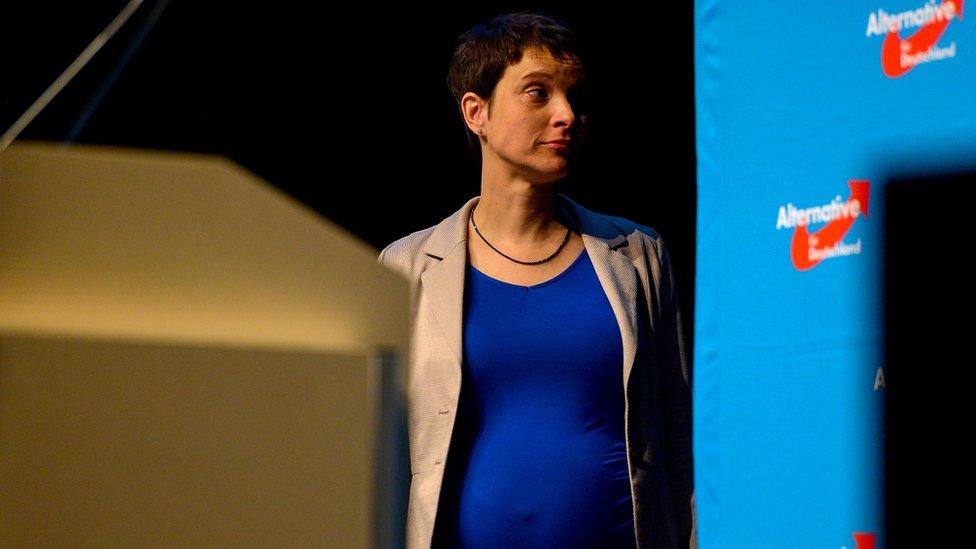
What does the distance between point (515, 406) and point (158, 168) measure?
1.26 meters

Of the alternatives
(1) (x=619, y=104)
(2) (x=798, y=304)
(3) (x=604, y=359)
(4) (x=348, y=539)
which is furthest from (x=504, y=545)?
(1) (x=619, y=104)

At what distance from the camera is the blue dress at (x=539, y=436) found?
176cm

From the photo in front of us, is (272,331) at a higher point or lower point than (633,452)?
higher

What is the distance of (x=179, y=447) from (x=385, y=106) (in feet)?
7.93

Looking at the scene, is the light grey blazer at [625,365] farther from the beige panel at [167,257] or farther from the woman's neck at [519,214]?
the beige panel at [167,257]

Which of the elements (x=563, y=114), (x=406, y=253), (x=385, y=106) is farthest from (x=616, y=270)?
(x=385, y=106)

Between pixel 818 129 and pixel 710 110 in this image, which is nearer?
pixel 818 129

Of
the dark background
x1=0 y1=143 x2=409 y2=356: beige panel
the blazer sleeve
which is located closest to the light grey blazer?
the blazer sleeve

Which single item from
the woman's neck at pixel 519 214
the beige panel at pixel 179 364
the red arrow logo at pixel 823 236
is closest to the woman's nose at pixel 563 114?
the woman's neck at pixel 519 214

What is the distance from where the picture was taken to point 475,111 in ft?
6.88

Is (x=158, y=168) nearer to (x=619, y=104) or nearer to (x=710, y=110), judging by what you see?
(x=710, y=110)

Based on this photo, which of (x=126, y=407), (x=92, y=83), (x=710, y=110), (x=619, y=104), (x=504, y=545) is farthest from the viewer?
(x=619, y=104)

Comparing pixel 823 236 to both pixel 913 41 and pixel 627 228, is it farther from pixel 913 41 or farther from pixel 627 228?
pixel 627 228

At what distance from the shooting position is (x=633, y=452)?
6.07ft
